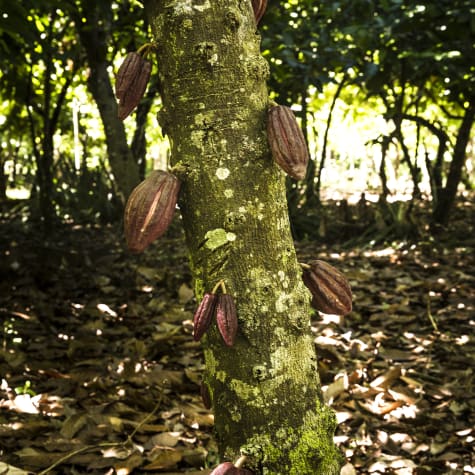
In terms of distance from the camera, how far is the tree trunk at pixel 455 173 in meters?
4.28

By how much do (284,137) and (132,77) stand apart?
26cm

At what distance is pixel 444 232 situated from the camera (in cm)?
446

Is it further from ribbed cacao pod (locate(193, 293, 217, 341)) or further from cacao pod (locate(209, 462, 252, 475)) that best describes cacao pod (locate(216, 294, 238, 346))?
cacao pod (locate(209, 462, 252, 475))

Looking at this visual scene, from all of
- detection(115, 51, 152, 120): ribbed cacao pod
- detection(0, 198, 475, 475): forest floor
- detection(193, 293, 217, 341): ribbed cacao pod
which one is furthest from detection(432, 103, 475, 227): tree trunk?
detection(193, 293, 217, 341): ribbed cacao pod

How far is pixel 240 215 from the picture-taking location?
2.42 ft

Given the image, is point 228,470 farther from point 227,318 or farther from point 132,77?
point 132,77

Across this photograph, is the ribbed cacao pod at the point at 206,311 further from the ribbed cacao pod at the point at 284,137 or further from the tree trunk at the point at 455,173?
the tree trunk at the point at 455,173

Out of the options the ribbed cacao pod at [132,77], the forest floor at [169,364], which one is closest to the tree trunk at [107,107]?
the forest floor at [169,364]

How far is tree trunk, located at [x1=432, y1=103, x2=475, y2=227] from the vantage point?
428cm

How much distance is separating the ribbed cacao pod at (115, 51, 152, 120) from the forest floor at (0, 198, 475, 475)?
0.85 metres

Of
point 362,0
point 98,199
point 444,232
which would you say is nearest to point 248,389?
point 362,0

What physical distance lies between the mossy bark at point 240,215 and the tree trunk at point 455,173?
3.87 meters

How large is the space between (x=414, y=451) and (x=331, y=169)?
39.4 ft

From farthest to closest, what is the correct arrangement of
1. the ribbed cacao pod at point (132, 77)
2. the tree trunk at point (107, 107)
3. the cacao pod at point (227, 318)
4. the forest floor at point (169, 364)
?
the tree trunk at point (107, 107)
the forest floor at point (169, 364)
the ribbed cacao pod at point (132, 77)
the cacao pod at point (227, 318)
